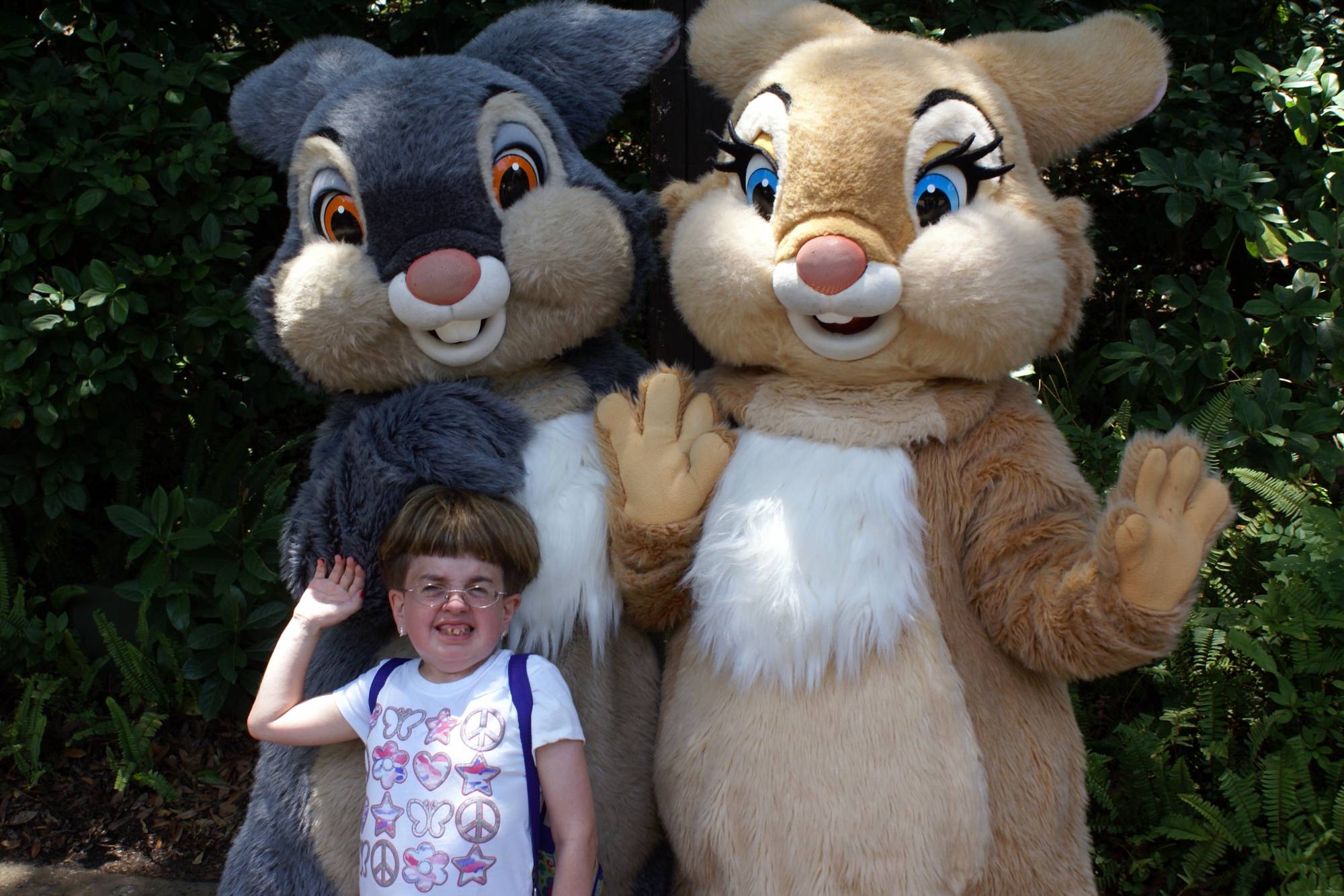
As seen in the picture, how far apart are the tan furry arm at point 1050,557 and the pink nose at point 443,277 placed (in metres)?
1.06

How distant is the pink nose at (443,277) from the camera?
231 cm

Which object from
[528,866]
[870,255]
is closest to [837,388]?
[870,255]

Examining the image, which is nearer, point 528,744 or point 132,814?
point 528,744

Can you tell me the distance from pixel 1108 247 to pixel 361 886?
3711 millimetres

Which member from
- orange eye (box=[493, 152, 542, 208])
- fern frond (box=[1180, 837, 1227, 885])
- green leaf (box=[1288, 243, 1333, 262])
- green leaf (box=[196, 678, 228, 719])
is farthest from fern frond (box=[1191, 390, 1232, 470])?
green leaf (box=[196, 678, 228, 719])

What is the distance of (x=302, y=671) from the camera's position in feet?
7.99

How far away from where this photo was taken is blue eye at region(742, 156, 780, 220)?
7.79ft

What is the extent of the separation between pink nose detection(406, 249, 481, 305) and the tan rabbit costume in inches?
15.4

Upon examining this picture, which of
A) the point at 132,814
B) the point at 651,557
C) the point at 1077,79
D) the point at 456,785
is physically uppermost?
the point at 1077,79

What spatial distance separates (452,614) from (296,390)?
237 centimetres

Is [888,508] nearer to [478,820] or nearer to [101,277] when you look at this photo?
[478,820]

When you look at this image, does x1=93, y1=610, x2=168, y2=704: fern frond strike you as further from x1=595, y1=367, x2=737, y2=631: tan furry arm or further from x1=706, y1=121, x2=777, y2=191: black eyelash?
x1=706, y1=121, x2=777, y2=191: black eyelash

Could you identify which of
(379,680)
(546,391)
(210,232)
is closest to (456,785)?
(379,680)

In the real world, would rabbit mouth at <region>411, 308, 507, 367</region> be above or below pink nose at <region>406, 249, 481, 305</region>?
below
